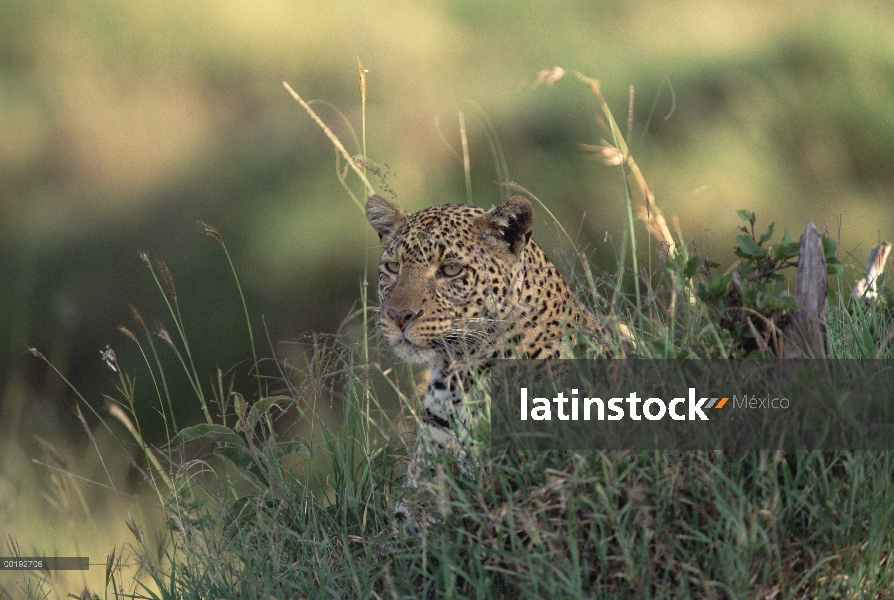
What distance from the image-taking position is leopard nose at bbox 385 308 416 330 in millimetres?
3779

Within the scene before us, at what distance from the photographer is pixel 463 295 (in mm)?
3873

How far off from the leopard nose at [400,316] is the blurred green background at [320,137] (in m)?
5.24

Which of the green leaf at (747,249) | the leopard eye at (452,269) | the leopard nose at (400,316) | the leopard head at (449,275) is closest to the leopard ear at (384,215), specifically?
the leopard head at (449,275)

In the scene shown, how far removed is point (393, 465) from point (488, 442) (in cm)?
69

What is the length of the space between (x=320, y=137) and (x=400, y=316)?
819 cm

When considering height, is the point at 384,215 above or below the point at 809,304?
above

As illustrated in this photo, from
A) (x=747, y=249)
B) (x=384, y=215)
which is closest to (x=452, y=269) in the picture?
(x=384, y=215)

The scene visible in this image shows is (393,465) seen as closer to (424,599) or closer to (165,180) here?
(424,599)

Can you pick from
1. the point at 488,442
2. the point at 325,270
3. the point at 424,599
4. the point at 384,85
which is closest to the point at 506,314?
the point at 488,442

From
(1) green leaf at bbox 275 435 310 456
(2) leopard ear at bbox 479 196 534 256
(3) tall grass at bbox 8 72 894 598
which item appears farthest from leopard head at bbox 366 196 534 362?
(3) tall grass at bbox 8 72 894 598

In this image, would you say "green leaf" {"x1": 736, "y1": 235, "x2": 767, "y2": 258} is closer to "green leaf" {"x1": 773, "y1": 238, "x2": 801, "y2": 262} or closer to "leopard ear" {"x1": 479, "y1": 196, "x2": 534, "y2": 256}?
A: "green leaf" {"x1": 773, "y1": 238, "x2": 801, "y2": 262}

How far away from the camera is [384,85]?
11539 millimetres

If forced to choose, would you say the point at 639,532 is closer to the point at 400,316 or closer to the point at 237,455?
the point at 400,316

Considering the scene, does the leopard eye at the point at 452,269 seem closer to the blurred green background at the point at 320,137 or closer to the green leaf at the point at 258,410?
the green leaf at the point at 258,410
